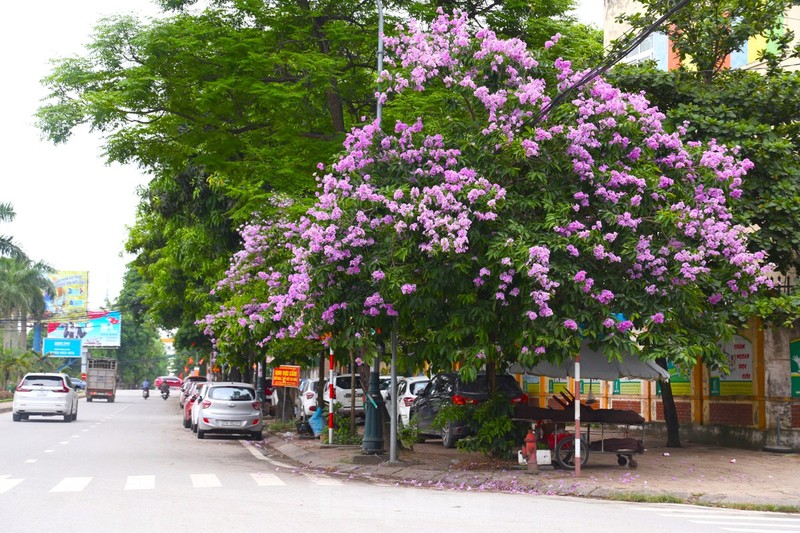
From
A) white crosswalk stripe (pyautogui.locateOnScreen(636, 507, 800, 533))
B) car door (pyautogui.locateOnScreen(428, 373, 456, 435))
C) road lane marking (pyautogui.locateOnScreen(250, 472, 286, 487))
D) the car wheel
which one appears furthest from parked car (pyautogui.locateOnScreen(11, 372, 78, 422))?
white crosswalk stripe (pyautogui.locateOnScreen(636, 507, 800, 533))

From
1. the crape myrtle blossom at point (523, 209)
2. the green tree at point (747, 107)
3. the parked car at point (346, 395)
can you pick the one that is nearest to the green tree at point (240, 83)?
the green tree at point (747, 107)

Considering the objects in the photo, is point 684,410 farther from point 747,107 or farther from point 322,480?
point 322,480

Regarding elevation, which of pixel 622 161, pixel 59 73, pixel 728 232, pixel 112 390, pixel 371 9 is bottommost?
pixel 112 390

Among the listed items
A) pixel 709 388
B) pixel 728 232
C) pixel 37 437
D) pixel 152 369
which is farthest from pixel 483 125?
pixel 152 369

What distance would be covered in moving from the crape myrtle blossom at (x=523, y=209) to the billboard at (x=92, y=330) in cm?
8252

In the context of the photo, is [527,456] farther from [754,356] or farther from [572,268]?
[754,356]

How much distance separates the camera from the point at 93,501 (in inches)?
475

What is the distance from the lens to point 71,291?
317 feet

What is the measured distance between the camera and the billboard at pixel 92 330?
9494 cm

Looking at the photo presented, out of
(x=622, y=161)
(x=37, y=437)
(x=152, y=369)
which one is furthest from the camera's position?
(x=152, y=369)

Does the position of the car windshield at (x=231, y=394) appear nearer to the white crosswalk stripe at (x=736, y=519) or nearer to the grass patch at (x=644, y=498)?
the grass patch at (x=644, y=498)

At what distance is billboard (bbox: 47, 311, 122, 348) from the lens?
9494cm

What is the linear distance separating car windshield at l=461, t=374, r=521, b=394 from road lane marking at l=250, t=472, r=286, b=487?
614 centimetres

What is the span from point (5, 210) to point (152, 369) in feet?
315
